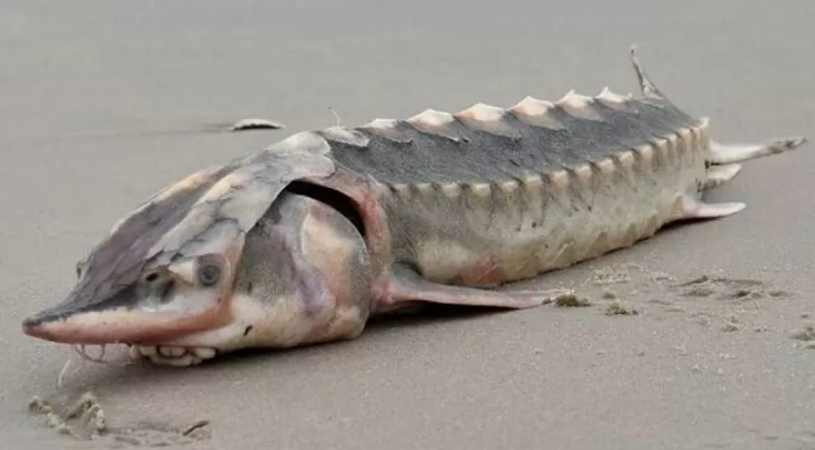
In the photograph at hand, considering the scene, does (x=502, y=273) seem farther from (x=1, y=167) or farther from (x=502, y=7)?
(x=502, y=7)

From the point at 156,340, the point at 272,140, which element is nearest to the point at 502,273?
the point at 156,340

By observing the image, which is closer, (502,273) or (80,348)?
(80,348)

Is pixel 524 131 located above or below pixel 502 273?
above

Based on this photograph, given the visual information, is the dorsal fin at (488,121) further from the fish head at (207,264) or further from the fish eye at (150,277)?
the fish eye at (150,277)

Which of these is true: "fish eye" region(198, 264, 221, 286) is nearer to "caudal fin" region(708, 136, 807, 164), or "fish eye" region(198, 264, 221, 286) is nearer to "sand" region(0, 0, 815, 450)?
"sand" region(0, 0, 815, 450)

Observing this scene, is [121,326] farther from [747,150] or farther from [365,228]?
[747,150]

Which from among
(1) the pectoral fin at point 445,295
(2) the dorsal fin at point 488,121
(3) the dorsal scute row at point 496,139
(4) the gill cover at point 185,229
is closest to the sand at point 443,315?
(1) the pectoral fin at point 445,295

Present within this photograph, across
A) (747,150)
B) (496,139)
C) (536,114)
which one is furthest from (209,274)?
(747,150)
